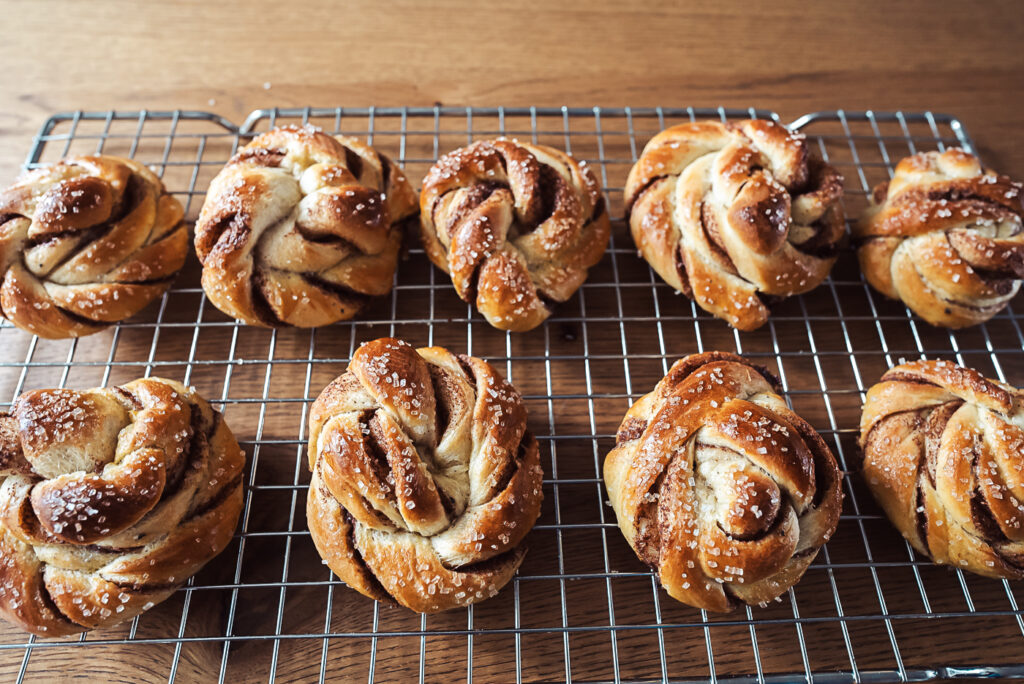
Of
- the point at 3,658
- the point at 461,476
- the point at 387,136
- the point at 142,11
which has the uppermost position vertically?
the point at 142,11

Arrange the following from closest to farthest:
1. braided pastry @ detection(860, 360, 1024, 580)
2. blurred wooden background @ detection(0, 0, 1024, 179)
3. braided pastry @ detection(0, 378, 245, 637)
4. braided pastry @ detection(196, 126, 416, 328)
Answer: braided pastry @ detection(0, 378, 245, 637) < braided pastry @ detection(860, 360, 1024, 580) < braided pastry @ detection(196, 126, 416, 328) < blurred wooden background @ detection(0, 0, 1024, 179)

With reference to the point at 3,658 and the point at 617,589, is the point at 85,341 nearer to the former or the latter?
the point at 3,658

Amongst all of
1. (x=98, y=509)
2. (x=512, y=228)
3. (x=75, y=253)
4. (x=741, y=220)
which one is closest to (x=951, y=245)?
(x=741, y=220)

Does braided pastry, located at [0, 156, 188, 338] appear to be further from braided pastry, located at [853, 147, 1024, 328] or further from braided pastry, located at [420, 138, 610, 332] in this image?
braided pastry, located at [853, 147, 1024, 328]

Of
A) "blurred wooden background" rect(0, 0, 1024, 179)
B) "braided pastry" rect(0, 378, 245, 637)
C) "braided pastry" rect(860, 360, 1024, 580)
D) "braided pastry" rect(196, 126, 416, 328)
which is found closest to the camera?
"braided pastry" rect(0, 378, 245, 637)

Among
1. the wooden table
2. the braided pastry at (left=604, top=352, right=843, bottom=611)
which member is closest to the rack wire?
the wooden table

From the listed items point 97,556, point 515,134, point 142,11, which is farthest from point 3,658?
point 142,11

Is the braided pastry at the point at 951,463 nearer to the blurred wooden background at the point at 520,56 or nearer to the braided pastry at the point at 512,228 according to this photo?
the braided pastry at the point at 512,228

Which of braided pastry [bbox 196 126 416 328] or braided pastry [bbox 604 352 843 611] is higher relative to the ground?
braided pastry [bbox 196 126 416 328]
